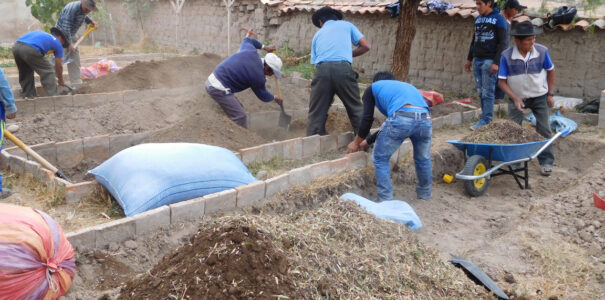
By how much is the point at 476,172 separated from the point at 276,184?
2.29m

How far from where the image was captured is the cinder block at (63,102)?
22.7ft

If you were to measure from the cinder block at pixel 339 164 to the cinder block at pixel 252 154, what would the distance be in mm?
771

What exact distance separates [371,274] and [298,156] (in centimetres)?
301

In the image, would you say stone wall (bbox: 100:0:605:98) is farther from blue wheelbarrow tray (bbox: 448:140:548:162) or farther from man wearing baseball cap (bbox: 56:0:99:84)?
man wearing baseball cap (bbox: 56:0:99:84)

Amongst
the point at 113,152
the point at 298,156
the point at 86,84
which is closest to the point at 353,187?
the point at 298,156

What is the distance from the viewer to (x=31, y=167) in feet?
15.1

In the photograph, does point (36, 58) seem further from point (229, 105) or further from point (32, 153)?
point (32, 153)

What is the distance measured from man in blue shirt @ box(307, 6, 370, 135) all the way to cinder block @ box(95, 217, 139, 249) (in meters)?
3.03

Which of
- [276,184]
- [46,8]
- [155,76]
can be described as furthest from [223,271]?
[46,8]

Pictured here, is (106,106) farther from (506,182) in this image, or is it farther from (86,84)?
(506,182)

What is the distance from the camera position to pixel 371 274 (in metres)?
2.85

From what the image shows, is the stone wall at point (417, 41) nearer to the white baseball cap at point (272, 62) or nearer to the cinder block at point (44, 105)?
the white baseball cap at point (272, 62)

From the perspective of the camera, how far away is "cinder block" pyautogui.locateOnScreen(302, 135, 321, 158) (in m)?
5.82

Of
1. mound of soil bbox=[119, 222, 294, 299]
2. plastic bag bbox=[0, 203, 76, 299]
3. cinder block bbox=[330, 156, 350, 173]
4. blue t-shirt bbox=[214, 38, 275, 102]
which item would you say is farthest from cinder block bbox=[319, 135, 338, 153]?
plastic bag bbox=[0, 203, 76, 299]
